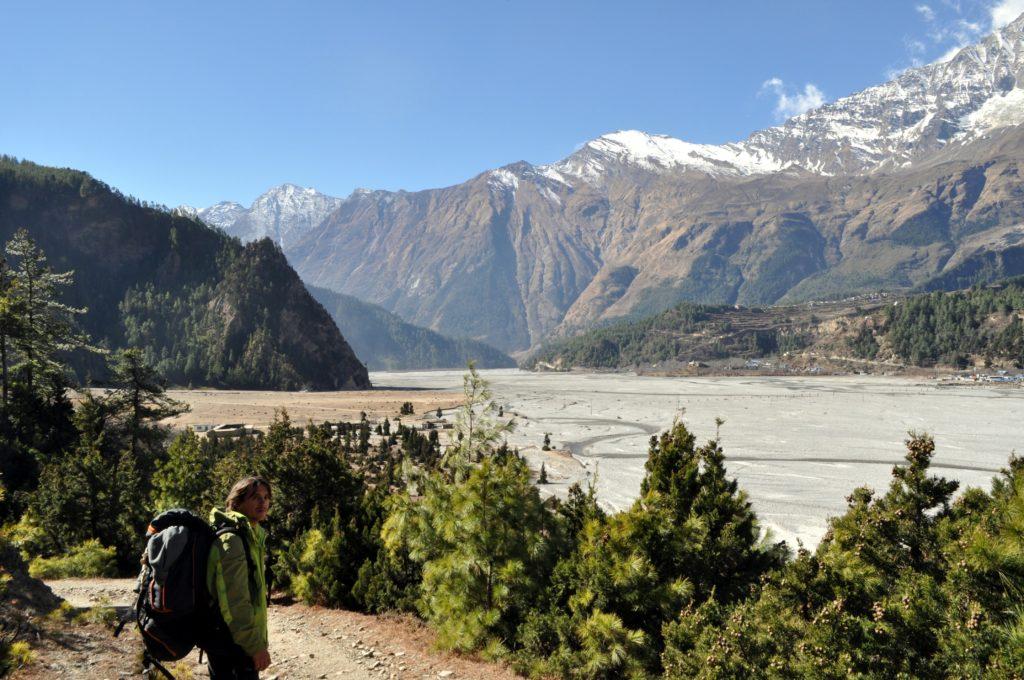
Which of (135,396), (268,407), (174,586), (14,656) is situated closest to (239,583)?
(174,586)

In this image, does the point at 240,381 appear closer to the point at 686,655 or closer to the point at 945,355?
the point at 686,655

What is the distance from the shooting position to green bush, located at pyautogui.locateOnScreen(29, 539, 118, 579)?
59.1 feet

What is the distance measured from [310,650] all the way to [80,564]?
1136cm

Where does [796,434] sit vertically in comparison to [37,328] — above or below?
below

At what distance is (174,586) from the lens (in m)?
4.75

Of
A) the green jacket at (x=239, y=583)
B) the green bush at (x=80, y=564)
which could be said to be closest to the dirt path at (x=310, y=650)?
the green bush at (x=80, y=564)

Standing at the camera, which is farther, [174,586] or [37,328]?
[37,328]

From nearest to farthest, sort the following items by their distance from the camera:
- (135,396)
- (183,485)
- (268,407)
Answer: (183,485) < (135,396) < (268,407)

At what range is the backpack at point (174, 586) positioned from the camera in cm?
474

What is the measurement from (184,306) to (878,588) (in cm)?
18011

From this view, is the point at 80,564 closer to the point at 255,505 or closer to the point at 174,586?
the point at 255,505

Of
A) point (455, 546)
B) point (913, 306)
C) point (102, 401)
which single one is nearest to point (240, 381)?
point (102, 401)

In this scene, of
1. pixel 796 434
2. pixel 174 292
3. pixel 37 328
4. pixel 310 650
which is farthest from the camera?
pixel 174 292

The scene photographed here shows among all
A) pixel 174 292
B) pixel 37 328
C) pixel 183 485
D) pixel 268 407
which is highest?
pixel 174 292
